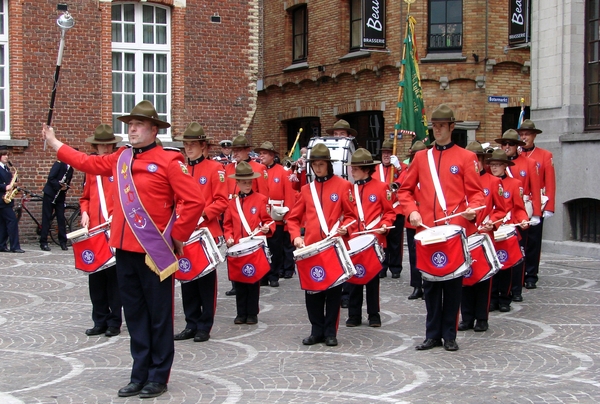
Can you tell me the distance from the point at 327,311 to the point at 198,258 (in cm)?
137

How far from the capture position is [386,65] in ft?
80.6

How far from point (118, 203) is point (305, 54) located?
22.1 metres

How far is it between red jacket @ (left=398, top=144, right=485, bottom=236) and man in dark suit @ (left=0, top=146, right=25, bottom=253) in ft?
35.3

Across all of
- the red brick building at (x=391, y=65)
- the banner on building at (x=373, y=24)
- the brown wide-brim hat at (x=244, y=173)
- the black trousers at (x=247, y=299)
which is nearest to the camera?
the black trousers at (x=247, y=299)

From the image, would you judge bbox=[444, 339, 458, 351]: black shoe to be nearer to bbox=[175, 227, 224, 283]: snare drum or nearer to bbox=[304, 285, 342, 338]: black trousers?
Answer: bbox=[304, 285, 342, 338]: black trousers

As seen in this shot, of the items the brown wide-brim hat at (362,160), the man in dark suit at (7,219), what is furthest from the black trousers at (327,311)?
the man in dark suit at (7,219)

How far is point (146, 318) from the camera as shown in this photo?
680 cm

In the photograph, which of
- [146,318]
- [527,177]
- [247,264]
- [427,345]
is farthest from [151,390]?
[527,177]

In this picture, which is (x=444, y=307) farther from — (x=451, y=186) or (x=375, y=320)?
(x=375, y=320)

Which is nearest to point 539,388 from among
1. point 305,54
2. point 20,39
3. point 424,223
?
point 424,223

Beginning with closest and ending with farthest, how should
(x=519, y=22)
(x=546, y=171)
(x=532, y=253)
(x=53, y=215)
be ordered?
(x=532, y=253) < (x=546, y=171) < (x=53, y=215) < (x=519, y=22)

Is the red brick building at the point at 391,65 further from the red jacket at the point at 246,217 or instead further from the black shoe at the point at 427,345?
the black shoe at the point at 427,345

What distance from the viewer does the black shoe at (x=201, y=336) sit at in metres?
8.81

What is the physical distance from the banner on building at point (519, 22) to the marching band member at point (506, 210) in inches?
538
